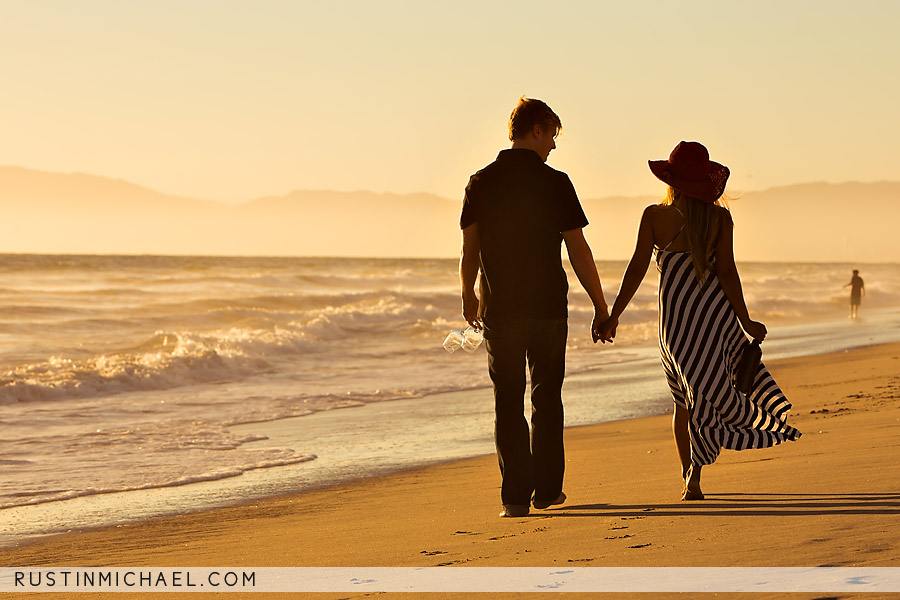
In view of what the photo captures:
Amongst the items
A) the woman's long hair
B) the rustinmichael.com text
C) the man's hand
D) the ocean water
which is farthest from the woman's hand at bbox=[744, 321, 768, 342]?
the ocean water

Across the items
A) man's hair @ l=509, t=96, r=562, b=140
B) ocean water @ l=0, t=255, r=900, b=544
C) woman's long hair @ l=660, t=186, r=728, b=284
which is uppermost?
man's hair @ l=509, t=96, r=562, b=140

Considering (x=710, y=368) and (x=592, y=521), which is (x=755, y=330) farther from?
(x=592, y=521)

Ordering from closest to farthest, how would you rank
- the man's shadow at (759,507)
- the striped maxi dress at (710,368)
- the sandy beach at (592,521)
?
the sandy beach at (592,521), the man's shadow at (759,507), the striped maxi dress at (710,368)

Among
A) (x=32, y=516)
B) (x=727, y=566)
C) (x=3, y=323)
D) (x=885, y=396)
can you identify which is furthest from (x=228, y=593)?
(x=3, y=323)

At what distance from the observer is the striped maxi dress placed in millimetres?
4695

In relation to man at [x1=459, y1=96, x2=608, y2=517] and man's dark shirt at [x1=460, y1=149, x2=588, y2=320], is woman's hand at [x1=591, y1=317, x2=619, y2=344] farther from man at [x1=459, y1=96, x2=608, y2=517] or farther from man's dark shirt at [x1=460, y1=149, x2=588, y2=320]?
man's dark shirt at [x1=460, y1=149, x2=588, y2=320]

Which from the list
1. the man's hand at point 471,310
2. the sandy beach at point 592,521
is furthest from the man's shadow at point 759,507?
the man's hand at point 471,310

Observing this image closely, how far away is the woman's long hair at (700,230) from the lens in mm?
4645

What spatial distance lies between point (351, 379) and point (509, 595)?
11.2 metres

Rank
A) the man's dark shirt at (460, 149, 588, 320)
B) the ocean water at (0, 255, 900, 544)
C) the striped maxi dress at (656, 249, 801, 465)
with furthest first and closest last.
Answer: the ocean water at (0, 255, 900, 544)
the striped maxi dress at (656, 249, 801, 465)
the man's dark shirt at (460, 149, 588, 320)

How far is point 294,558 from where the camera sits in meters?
4.33

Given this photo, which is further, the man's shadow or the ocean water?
the ocean water

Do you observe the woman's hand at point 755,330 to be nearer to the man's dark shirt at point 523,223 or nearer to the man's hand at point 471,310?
the man's dark shirt at point 523,223

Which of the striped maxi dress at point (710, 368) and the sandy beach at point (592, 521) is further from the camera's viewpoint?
the striped maxi dress at point (710, 368)
